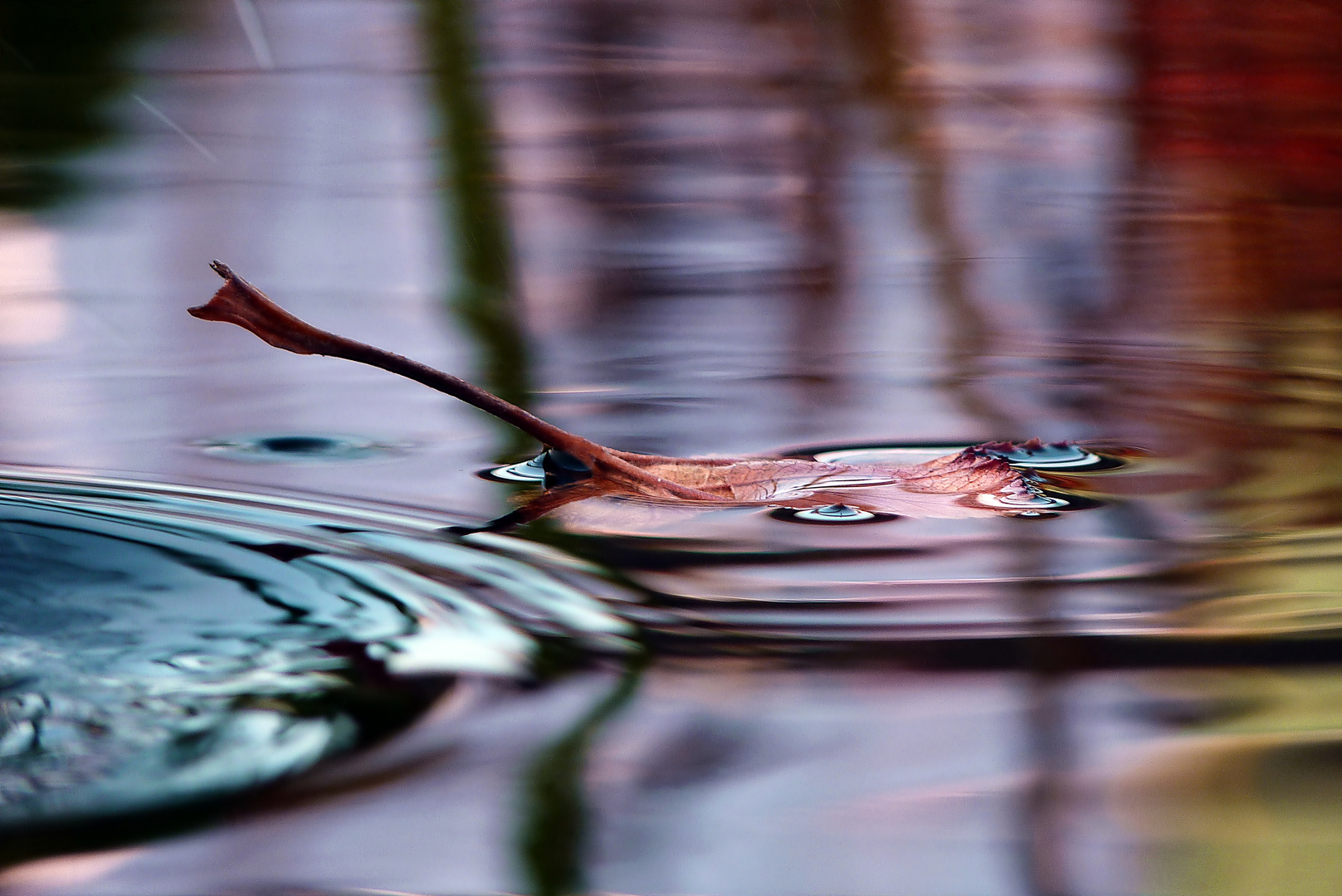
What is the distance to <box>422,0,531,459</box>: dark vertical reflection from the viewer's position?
130 cm

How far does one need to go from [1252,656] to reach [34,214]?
5.19 ft

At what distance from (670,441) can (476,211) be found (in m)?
0.98

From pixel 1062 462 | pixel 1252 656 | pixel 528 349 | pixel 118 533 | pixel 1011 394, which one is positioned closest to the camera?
pixel 1252 656

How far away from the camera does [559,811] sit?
1.34ft

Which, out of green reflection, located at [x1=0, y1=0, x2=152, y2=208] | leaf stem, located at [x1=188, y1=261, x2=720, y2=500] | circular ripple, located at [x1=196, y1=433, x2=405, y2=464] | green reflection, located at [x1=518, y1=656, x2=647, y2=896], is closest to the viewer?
green reflection, located at [x1=518, y1=656, x2=647, y2=896]

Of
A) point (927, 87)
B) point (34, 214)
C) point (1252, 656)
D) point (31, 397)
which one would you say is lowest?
point (1252, 656)

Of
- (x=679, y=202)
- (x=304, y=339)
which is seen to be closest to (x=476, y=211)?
(x=679, y=202)

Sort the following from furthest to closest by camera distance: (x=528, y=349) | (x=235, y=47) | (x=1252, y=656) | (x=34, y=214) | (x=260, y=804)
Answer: (x=235, y=47) → (x=34, y=214) → (x=528, y=349) → (x=1252, y=656) → (x=260, y=804)

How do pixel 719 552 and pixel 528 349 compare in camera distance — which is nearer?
pixel 719 552

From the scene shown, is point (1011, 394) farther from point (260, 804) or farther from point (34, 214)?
point (34, 214)

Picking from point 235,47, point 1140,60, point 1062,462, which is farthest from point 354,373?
point 1140,60

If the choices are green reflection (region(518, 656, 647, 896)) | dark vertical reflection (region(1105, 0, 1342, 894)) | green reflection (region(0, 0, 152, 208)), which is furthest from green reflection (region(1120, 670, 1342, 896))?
green reflection (region(0, 0, 152, 208))

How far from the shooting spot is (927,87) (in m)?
2.26

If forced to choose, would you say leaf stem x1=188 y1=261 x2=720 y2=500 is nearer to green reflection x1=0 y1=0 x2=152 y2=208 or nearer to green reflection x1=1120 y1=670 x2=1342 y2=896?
green reflection x1=1120 y1=670 x2=1342 y2=896
